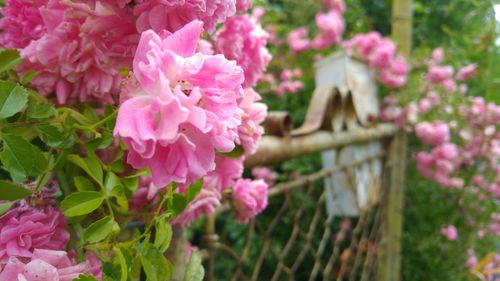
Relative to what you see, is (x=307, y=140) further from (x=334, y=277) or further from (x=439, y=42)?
(x=439, y=42)

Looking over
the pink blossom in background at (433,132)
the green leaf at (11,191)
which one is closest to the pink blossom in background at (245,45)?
the green leaf at (11,191)

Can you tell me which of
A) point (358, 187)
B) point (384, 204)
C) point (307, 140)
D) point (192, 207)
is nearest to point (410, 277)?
point (384, 204)

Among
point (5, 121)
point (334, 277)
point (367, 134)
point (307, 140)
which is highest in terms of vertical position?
point (5, 121)

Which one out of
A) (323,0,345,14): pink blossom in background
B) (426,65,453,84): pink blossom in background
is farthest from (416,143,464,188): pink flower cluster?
(323,0,345,14): pink blossom in background

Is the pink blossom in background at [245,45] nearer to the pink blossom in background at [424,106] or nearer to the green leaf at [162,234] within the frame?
the green leaf at [162,234]

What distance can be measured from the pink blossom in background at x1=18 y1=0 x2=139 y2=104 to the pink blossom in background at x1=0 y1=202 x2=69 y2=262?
0.09 meters

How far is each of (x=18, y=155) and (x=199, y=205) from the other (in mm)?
211

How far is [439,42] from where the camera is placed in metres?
3.70

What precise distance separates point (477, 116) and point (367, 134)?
89 centimetres

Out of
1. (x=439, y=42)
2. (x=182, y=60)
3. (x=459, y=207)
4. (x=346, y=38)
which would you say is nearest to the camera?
(x=182, y=60)

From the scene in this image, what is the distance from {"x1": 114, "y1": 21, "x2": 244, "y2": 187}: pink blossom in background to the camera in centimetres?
25

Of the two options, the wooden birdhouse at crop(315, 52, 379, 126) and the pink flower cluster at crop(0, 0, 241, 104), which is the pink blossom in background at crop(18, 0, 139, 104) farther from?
the wooden birdhouse at crop(315, 52, 379, 126)

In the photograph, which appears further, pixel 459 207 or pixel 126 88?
pixel 459 207

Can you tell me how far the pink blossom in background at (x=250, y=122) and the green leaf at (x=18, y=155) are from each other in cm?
19
